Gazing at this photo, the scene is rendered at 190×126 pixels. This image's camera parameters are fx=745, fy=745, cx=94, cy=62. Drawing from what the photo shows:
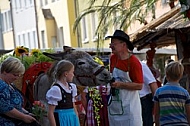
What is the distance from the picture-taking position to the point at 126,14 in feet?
42.0

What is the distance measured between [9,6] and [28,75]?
1823 inches

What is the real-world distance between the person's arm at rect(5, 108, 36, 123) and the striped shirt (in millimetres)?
1810

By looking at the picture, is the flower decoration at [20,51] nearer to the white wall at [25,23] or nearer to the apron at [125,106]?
the apron at [125,106]

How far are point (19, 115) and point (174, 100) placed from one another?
2000 mm

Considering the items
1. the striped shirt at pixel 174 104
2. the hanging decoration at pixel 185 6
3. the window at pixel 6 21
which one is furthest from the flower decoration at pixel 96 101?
the window at pixel 6 21

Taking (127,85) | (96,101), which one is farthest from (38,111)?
(96,101)

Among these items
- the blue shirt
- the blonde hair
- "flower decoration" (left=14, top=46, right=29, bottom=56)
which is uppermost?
"flower decoration" (left=14, top=46, right=29, bottom=56)

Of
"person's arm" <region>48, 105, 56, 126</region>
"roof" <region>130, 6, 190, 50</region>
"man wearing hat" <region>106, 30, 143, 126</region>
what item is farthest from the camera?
"roof" <region>130, 6, 190, 50</region>

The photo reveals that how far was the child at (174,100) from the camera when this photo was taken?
27.4ft

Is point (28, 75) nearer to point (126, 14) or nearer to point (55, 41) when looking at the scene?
point (126, 14)

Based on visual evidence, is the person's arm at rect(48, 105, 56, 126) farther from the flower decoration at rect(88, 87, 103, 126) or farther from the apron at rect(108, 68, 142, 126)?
the flower decoration at rect(88, 87, 103, 126)

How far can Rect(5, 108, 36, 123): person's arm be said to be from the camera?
23.6ft

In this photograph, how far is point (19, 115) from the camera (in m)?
7.24

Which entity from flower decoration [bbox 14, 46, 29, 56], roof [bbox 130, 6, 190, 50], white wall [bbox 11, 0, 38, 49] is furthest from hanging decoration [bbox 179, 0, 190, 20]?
white wall [bbox 11, 0, 38, 49]
